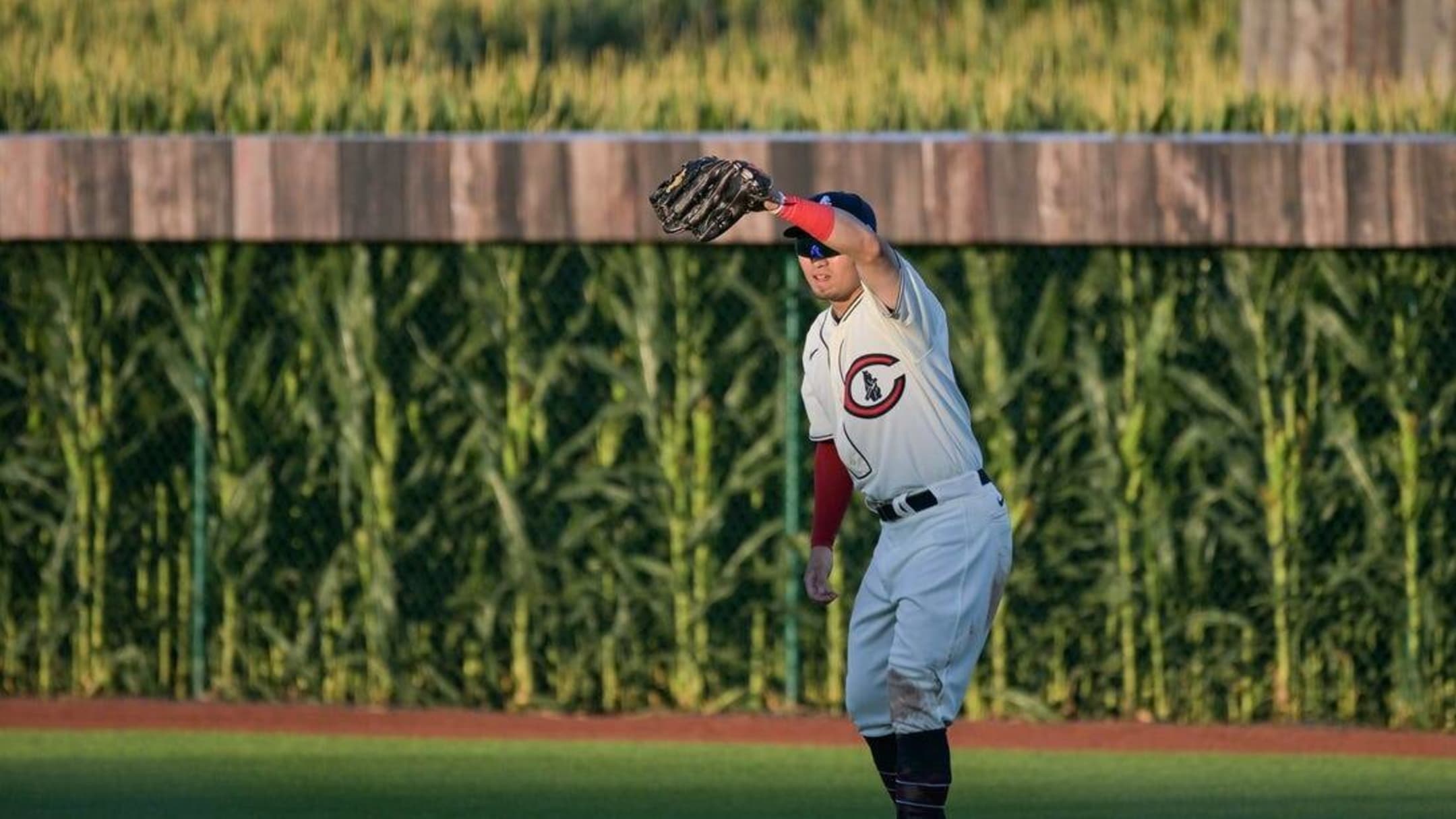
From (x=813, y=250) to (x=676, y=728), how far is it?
14.4ft

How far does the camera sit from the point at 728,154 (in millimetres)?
10852

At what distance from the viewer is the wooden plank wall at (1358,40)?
17641mm

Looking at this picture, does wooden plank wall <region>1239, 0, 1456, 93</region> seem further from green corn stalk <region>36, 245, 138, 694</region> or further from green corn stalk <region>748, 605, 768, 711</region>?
green corn stalk <region>36, 245, 138, 694</region>

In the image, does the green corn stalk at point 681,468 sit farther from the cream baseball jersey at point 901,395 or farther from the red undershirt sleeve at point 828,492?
the cream baseball jersey at point 901,395

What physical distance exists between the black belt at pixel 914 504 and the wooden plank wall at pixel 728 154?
374 centimetres

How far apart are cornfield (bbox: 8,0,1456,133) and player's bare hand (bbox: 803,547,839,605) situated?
466 cm

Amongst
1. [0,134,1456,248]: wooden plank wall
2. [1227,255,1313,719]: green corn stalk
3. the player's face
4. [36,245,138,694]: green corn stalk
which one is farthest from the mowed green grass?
the player's face

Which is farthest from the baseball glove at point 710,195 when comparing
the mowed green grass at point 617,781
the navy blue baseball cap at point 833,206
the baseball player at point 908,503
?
the mowed green grass at point 617,781

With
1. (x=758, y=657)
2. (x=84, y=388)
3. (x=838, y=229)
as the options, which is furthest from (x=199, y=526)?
(x=838, y=229)

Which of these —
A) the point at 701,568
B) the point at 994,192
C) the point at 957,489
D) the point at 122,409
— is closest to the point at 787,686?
the point at 701,568

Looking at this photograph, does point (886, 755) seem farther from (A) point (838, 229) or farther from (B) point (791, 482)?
(B) point (791, 482)

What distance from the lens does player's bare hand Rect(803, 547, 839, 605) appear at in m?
7.37

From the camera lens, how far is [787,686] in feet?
36.7

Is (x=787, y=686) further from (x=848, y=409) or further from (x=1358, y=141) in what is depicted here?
(x=848, y=409)
